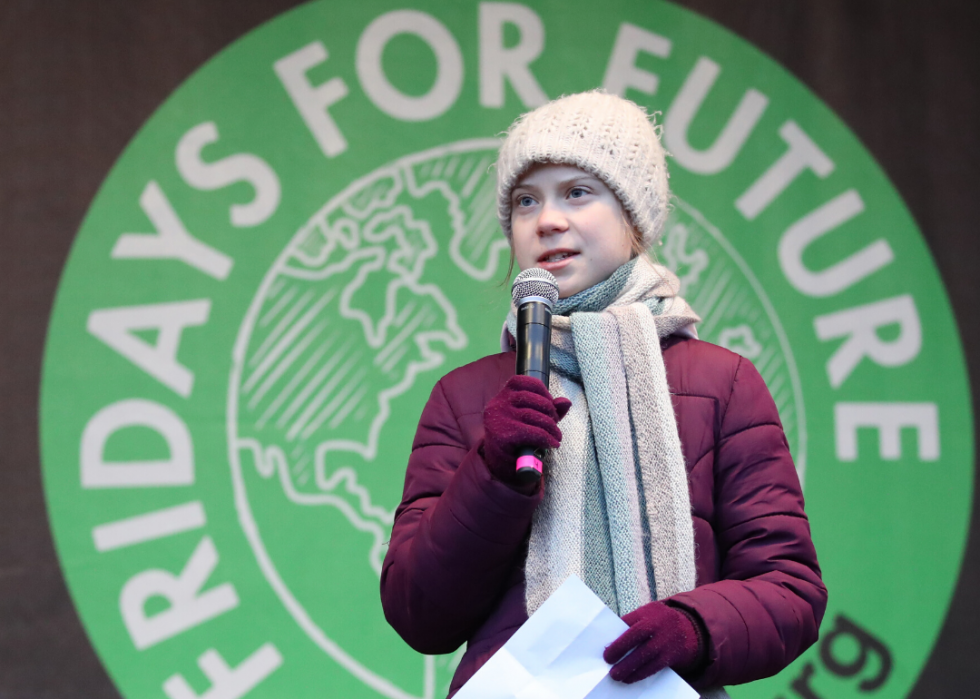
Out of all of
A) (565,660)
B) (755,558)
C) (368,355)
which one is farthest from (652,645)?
(368,355)

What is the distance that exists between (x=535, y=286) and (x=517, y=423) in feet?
0.68

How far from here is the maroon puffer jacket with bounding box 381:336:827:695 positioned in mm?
967

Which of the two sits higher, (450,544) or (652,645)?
(450,544)

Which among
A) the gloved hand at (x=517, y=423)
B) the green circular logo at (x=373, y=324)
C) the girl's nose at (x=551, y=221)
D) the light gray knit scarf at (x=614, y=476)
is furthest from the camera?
the green circular logo at (x=373, y=324)

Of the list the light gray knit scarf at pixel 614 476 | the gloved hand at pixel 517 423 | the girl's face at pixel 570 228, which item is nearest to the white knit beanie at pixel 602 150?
the girl's face at pixel 570 228

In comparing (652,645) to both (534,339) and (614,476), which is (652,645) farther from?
(534,339)

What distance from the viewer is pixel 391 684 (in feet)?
7.39

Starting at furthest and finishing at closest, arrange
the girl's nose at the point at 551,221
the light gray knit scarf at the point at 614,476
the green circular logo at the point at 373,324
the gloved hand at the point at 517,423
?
the green circular logo at the point at 373,324, the girl's nose at the point at 551,221, the light gray knit scarf at the point at 614,476, the gloved hand at the point at 517,423

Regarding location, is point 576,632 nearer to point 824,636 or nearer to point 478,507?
point 478,507

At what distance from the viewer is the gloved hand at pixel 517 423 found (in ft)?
2.96

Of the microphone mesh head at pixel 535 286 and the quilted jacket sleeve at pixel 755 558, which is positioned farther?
the microphone mesh head at pixel 535 286

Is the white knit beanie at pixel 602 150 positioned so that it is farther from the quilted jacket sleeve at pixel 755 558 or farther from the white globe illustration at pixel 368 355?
the white globe illustration at pixel 368 355

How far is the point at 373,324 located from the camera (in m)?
2.35

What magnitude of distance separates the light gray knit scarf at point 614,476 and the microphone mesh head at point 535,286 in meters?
0.09
